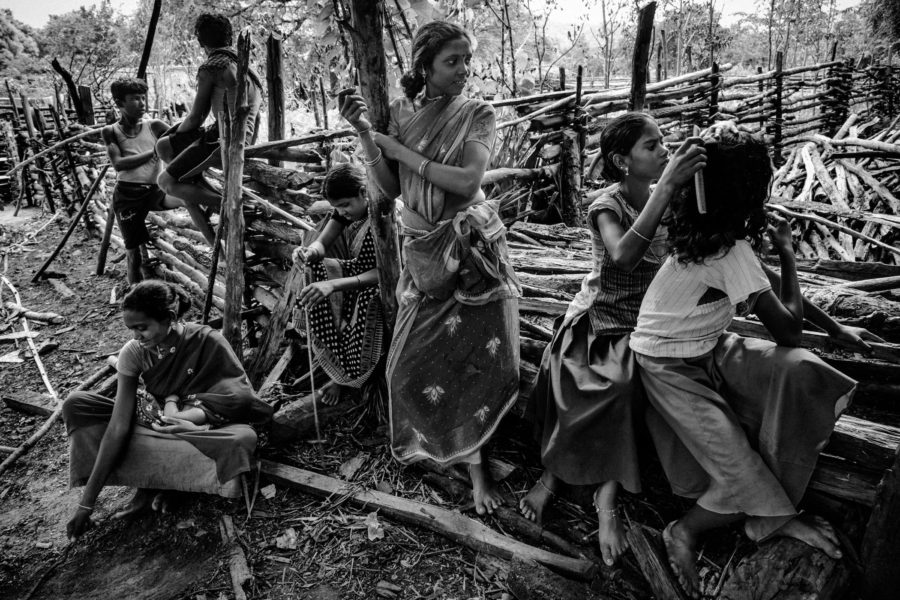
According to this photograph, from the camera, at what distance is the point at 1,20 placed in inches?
1090

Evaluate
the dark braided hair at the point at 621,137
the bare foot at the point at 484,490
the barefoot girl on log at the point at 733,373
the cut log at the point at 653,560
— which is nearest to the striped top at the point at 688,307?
the barefoot girl on log at the point at 733,373

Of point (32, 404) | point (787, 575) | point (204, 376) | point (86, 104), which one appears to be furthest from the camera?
point (86, 104)

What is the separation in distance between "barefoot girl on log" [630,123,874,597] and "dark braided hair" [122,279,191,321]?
2232 mm

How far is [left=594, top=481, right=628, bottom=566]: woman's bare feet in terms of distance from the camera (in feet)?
6.82

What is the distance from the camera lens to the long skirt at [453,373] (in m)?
2.49

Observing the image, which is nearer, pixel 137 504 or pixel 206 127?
pixel 137 504

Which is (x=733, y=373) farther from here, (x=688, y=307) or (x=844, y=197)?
(x=844, y=197)

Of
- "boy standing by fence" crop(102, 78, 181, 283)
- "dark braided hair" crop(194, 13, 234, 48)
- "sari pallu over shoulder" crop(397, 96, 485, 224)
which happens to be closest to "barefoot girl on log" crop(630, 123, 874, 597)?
"sari pallu over shoulder" crop(397, 96, 485, 224)

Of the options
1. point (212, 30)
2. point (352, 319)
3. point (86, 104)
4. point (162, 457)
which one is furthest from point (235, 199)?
point (86, 104)

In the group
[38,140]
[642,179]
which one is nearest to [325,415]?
[642,179]

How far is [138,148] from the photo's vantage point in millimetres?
5047

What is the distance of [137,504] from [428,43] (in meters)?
2.66

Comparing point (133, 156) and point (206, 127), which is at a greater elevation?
point (206, 127)

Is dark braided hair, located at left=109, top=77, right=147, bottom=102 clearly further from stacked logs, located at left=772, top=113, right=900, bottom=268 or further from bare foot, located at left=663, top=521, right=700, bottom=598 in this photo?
stacked logs, located at left=772, top=113, right=900, bottom=268
